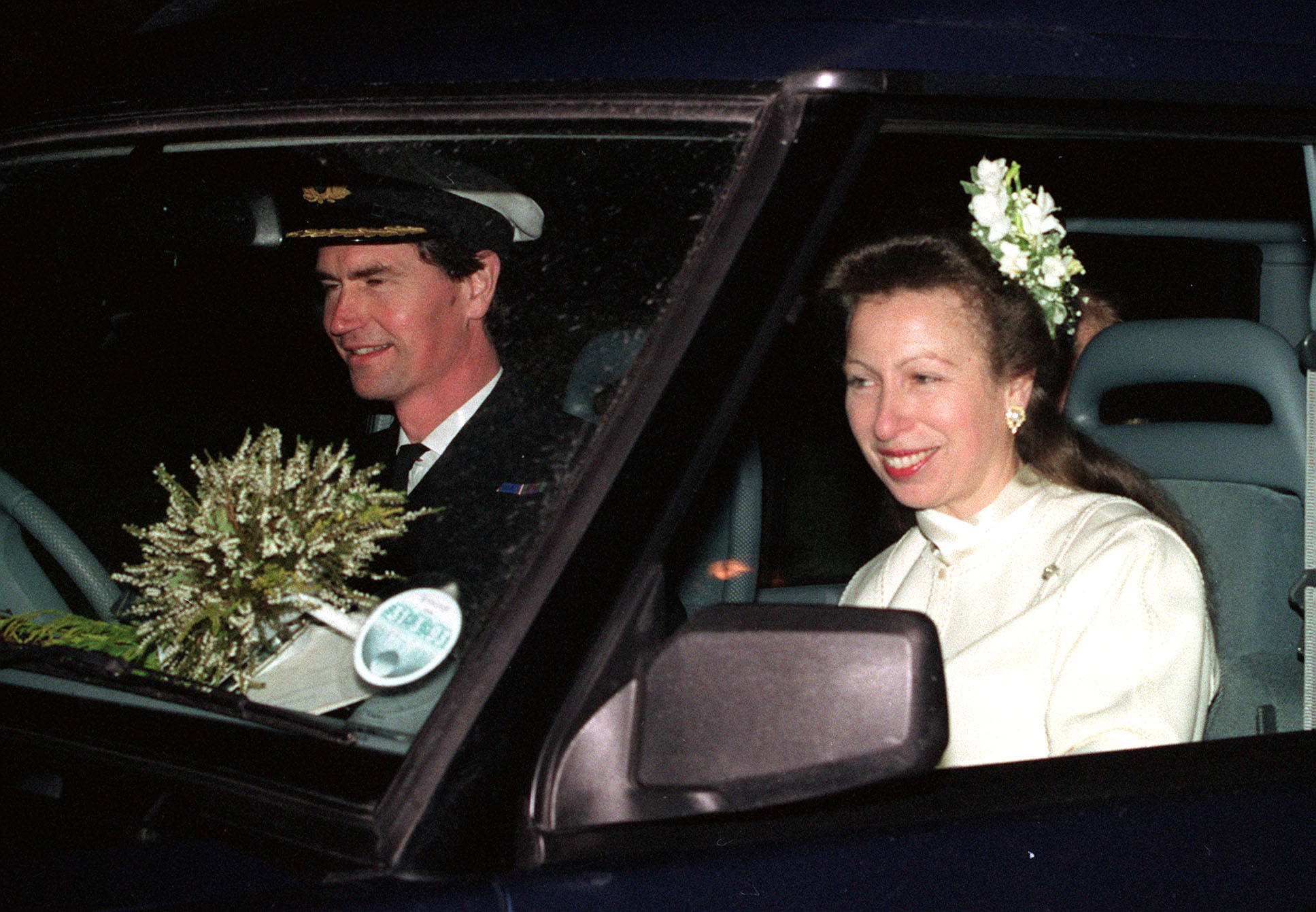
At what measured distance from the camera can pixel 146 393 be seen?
6.70ft

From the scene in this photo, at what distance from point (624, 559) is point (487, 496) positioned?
0.72 feet

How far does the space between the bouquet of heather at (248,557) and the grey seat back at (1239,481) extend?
5.42 feet

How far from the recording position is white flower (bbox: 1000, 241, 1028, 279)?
249cm

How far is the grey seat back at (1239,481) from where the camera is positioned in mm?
2424

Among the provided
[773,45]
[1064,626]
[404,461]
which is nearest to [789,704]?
[773,45]

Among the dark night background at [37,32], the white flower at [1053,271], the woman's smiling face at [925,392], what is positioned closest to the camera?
the woman's smiling face at [925,392]

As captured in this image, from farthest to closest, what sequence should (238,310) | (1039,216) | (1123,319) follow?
(1123,319), (1039,216), (238,310)

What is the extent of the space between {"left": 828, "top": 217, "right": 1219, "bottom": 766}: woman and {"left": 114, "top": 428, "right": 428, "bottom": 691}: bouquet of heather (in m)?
1.11

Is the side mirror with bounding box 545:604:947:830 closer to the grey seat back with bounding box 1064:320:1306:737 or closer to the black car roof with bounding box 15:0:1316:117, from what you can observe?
the black car roof with bounding box 15:0:1316:117

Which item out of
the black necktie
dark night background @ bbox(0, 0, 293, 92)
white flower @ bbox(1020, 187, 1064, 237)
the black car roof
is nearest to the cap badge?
the black car roof

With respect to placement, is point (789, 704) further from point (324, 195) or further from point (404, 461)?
point (404, 461)

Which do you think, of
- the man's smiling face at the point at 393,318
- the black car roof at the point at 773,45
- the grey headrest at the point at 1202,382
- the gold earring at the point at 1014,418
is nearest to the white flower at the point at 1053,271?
the gold earring at the point at 1014,418

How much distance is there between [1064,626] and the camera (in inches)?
89.0

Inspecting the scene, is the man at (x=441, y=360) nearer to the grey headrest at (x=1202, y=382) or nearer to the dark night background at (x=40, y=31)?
the grey headrest at (x=1202, y=382)
